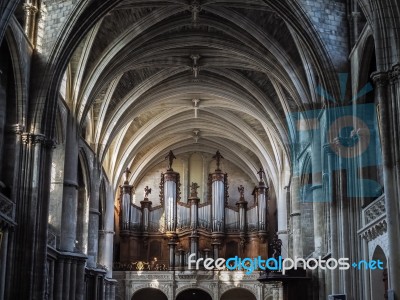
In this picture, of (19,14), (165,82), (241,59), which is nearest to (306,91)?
(241,59)

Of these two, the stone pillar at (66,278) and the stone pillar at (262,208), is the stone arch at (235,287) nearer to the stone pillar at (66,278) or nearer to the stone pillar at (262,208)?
the stone pillar at (262,208)

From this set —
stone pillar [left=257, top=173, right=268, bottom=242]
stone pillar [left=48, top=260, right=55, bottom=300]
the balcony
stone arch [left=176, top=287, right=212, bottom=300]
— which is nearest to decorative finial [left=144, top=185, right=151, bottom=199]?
stone arch [left=176, top=287, right=212, bottom=300]

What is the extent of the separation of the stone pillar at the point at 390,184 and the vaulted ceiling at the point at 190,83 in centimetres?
709

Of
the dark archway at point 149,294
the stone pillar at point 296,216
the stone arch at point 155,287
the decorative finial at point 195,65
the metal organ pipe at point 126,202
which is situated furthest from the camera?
the dark archway at point 149,294

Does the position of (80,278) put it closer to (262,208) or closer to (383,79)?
(262,208)

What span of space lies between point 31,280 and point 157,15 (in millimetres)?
11449

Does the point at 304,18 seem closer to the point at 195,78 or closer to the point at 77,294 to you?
the point at 195,78

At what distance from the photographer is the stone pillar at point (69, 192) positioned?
2642 centimetres

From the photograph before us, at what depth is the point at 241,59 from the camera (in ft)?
99.8

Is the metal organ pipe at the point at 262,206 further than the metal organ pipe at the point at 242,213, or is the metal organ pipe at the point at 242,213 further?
the metal organ pipe at the point at 242,213

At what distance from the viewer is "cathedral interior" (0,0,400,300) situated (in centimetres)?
2044

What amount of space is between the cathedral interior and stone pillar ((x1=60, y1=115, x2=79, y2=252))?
0.07m

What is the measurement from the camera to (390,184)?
1556 cm

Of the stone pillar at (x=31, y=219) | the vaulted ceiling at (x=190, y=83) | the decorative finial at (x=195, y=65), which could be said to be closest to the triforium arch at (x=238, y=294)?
the vaulted ceiling at (x=190, y=83)
